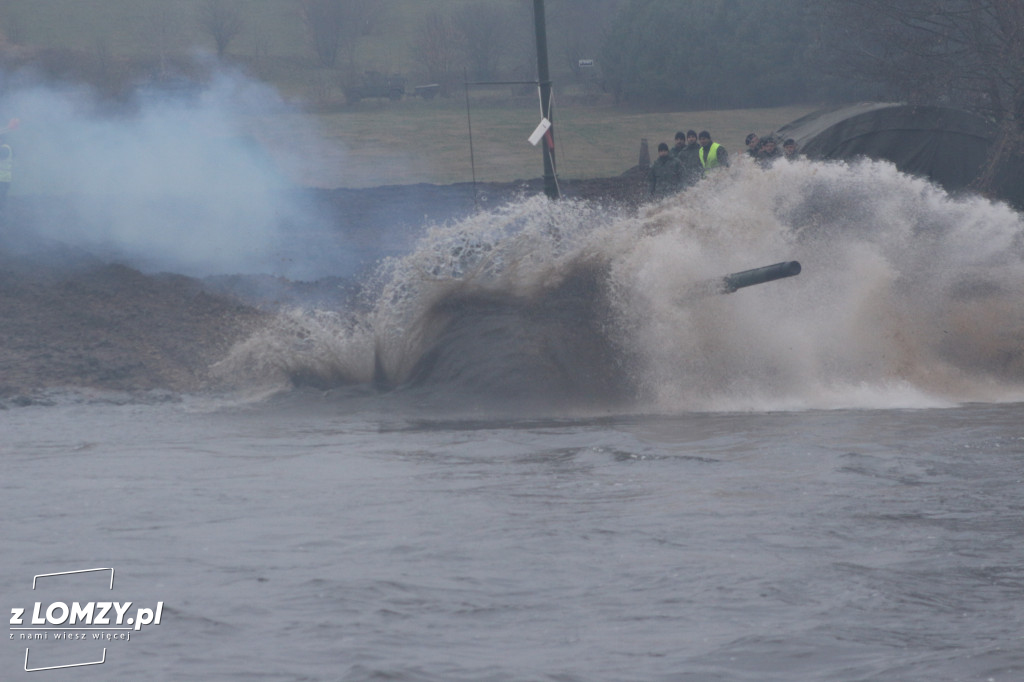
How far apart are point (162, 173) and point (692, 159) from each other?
10816 mm

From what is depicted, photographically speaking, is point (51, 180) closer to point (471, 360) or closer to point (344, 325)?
point (344, 325)

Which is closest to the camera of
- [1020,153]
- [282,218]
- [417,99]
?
[1020,153]

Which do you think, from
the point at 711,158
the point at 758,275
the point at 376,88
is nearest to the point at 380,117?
the point at 376,88

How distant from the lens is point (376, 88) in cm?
4597

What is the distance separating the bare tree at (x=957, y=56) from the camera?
21.7 m

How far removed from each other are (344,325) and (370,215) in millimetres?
8813

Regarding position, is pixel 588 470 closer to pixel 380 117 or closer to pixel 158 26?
pixel 380 117

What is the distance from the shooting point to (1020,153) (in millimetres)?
20922

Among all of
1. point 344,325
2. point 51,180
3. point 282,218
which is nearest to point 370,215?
point 282,218

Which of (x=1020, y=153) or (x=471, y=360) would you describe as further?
(x=1020, y=153)

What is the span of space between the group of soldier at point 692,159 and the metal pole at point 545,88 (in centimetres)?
173

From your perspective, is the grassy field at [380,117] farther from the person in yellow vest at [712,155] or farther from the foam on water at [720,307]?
the foam on water at [720,307]

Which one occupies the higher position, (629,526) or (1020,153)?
(1020,153)

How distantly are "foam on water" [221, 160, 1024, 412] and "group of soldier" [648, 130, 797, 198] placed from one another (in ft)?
8.56
